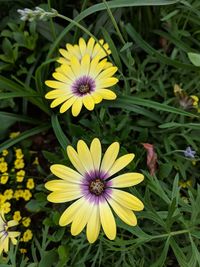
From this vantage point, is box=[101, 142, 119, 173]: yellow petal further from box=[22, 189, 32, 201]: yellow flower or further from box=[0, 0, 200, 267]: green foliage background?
box=[22, 189, 32, 201]: yellow flower

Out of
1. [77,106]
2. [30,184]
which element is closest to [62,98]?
[77,106]

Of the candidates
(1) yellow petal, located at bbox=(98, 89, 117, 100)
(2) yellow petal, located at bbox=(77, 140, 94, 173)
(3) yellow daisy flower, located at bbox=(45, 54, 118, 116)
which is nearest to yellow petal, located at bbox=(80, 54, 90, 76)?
(3) yellow daisy flower, located at bbox=(45, 54, 118, 116)

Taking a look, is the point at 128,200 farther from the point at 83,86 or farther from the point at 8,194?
the point at 8,194

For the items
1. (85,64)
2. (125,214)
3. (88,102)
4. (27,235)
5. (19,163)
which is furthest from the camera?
(19,163)

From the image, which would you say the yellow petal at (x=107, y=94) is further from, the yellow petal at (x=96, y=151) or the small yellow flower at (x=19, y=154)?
the small yellow flower at (x=19, y=154)

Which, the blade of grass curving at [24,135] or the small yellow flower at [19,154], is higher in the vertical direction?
the blade of grass curving at [24,135]

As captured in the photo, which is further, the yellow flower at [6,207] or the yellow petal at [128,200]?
the yellow flower at [6,207]

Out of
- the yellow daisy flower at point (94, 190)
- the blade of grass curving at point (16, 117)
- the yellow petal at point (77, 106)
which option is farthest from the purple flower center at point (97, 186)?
the blade of grass curving at point (16, 117)
